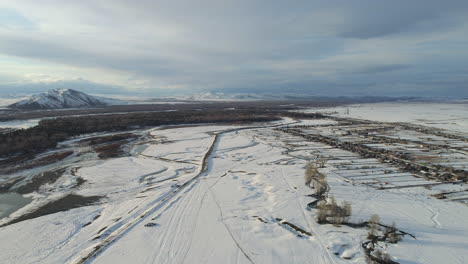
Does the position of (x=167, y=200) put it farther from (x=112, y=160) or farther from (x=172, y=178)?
(x=112, y=160)

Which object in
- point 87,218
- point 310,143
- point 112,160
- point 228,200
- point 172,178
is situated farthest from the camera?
point 310,143

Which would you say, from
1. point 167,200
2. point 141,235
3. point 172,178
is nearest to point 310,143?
point 172,178

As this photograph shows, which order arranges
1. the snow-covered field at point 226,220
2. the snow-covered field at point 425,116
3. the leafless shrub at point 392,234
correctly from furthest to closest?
the snow-covered field at point 425,116 < the leafless shrub at point 392,234 < the snow-covered field at point 226,220

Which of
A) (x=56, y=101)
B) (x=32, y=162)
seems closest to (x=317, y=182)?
(x=32, y=162)

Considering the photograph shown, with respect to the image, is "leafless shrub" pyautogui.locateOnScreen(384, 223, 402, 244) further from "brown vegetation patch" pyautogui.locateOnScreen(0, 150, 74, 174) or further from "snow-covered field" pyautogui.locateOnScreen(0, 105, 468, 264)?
"brown vegetation patch" pyautogui.locateOnScreen(0, 150, 74, 174)

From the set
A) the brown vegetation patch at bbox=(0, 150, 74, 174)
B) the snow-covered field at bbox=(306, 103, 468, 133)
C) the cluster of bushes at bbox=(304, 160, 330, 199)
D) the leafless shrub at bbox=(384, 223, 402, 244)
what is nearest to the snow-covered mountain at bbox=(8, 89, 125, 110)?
the brown vegetation patch at bbox=(0, 150, 74, 174)

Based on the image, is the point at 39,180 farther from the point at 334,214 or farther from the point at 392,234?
the point at 392,234

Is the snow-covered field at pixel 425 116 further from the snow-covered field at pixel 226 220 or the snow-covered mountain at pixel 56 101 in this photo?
the snow-covered mountain at pixel 56 101

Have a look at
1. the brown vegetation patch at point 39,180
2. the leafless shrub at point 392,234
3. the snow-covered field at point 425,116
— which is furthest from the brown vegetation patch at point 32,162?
the snow-covered field at point 425,116

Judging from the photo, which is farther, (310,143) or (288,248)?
(310,143)
